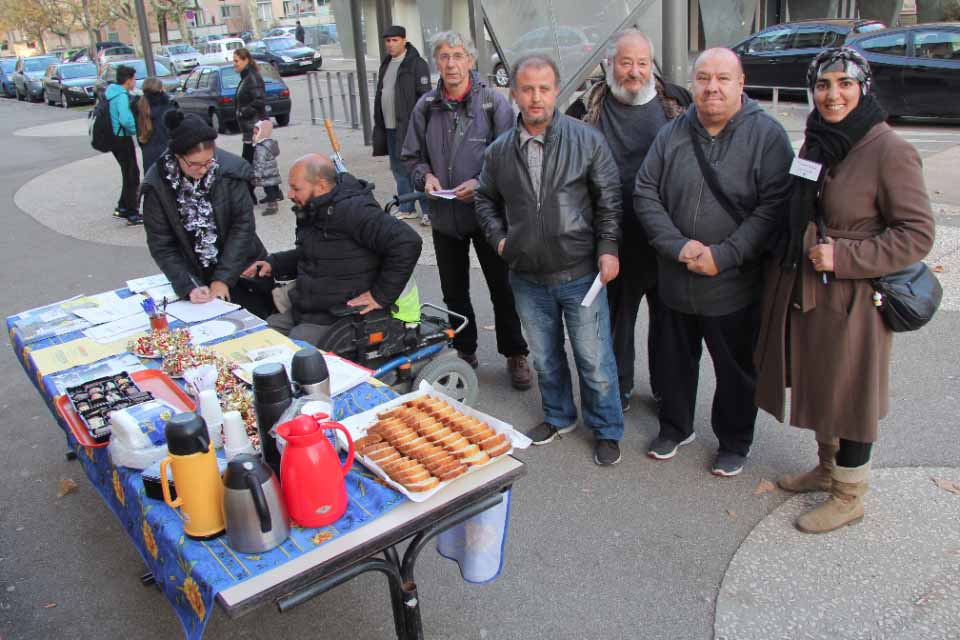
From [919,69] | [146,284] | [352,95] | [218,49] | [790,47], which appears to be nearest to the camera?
[146,284]

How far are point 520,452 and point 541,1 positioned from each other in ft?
18.4

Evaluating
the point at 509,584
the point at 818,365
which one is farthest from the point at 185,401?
the point at 818,365

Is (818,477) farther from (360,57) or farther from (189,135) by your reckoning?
(360,57)

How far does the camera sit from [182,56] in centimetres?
3212

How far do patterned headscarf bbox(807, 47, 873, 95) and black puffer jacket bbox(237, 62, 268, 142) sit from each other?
310 inches

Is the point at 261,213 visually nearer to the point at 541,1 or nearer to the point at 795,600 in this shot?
the point at 541,1

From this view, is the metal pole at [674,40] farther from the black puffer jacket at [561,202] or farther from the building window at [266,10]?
the building window at [266,10]

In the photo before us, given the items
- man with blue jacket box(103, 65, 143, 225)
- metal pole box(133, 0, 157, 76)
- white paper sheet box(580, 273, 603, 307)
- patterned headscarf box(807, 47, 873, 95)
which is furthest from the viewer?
metal pole box(133, 0, 157, 76)

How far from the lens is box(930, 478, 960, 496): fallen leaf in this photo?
3436 mm

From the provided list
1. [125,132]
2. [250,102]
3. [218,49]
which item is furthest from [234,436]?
[218,49]

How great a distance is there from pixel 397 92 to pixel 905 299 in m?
5.71

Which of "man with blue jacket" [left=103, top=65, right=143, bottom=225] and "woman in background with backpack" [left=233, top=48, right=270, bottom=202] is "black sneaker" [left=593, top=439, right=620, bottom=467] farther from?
"man with blue jacket" [left=103, top=65, right=143, bottom=225]

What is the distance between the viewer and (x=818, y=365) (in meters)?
3.12

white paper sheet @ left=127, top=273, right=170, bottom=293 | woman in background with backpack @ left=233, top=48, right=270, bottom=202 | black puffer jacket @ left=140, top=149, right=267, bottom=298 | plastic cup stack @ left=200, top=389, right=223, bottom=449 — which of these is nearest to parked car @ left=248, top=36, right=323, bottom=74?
woman in background with backpack @ left=233, top=48, right=270, bottom=202
